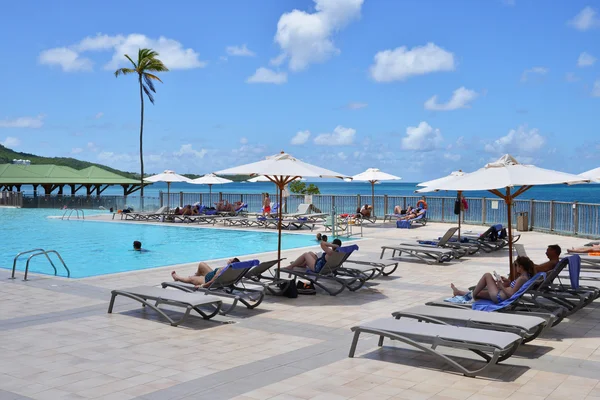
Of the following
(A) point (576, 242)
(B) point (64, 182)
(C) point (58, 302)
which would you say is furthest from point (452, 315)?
(B) point (64, 182)

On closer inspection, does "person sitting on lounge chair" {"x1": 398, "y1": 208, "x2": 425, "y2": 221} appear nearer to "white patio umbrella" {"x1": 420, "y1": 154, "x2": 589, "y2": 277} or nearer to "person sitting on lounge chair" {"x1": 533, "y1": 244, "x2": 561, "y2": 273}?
"white patio umbrella" {"x1": 420, "y1": 154, "x2": 589, "y2": 277}

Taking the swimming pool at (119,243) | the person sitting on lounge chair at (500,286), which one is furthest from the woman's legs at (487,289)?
the swimming pool at (119,243)

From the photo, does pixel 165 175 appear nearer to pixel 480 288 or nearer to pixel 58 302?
pixel 58 302

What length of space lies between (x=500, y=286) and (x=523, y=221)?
14.4 m

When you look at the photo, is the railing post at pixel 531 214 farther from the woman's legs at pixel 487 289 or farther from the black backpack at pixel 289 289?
the woman's legs at pixel 487 289

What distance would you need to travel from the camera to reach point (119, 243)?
20031 mm

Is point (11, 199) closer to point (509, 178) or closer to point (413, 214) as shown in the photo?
point (413, 214)

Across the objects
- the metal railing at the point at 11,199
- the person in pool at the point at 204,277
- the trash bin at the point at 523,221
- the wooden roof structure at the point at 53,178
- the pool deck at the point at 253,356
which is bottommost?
the pool deck at the point at 253,356

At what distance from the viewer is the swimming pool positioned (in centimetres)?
1582

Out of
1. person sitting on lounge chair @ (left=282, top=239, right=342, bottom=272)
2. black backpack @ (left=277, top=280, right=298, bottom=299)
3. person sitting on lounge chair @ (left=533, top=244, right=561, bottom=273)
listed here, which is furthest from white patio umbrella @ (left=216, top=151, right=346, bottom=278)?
person sitting on lounge chair @ (left=533, top=244, right=561, bottom=273)

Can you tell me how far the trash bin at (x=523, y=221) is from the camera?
21.4m

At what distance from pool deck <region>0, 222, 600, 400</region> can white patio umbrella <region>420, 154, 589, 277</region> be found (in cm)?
183

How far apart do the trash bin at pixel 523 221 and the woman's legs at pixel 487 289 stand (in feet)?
46.9

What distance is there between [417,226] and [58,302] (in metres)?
16.1
